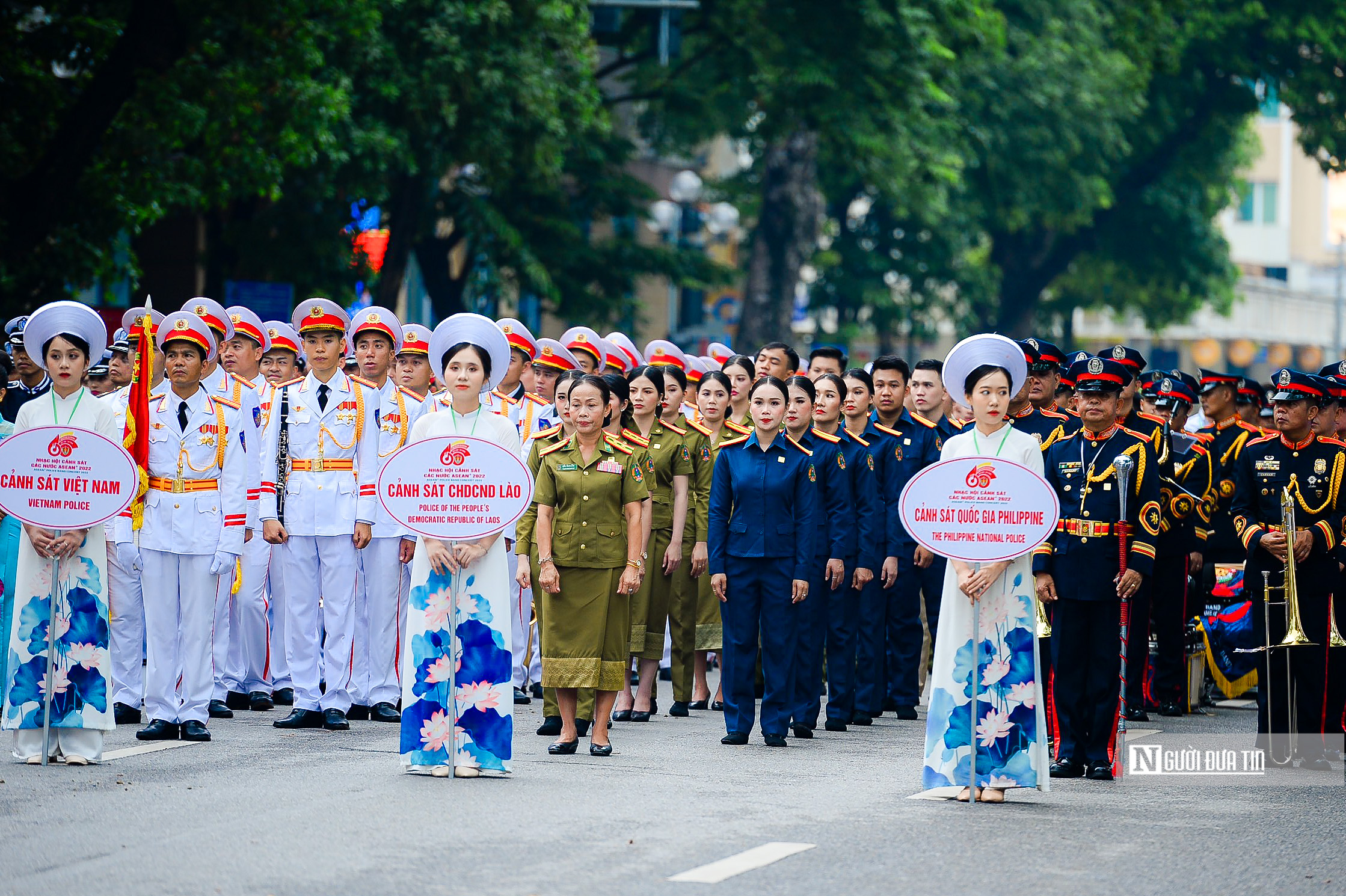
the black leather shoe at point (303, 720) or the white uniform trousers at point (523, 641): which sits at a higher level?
the white uniform trousers at point (523, 641)

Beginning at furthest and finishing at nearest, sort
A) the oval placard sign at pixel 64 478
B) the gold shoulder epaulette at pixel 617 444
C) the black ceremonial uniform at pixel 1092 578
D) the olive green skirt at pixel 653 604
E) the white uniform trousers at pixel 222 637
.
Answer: the olive green skirt at pixel 653 604 → the white uniform trousers at pixel 222 637 → the gold shoulder epaulette at pixel 617 444 → the black ceremonial uniform at pixel 1092 578 → the oval placard sign at pixel 64 478

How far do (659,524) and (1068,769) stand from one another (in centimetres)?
365

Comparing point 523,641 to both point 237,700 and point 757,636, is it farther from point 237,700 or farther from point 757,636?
point 757,636

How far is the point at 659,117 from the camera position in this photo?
3466cm

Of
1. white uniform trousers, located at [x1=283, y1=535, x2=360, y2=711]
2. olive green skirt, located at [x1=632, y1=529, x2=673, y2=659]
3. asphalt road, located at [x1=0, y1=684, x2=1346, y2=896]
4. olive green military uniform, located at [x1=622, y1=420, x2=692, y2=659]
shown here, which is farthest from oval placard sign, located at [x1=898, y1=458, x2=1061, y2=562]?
white uniform trousers, located at [x1=283, y1=535, x2=360, y2=711]

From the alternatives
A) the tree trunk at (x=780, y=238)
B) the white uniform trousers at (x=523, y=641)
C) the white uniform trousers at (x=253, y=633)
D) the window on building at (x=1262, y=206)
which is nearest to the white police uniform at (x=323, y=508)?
the white uniform trousers at (x=253, y=633)

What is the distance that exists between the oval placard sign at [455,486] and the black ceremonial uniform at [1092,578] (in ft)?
9.12

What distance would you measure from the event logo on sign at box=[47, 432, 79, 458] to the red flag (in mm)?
880

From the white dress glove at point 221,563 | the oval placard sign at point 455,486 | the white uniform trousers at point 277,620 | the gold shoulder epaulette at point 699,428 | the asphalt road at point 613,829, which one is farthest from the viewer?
the gold shoulder epaulette at point 699,428

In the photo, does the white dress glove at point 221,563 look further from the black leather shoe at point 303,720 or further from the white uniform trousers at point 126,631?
the black leather shoe at point 303,720

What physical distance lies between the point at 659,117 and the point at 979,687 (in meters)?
26.4

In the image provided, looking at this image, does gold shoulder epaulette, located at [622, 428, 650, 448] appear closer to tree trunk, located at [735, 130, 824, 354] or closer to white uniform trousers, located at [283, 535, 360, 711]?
white uniform trousers, located at [283, 535, 360, 711]

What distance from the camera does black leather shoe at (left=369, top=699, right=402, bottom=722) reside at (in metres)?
12.2

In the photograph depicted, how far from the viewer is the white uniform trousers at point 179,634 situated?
11.0 m
